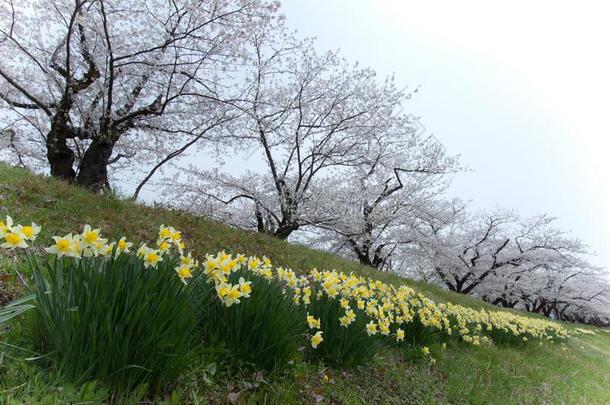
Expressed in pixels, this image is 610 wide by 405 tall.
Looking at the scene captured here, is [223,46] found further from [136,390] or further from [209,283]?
[136,390]

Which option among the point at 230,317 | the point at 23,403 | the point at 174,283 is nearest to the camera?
the point at 23,403

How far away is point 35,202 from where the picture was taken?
17.0 ft

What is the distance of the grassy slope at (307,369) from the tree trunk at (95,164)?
2.26 m

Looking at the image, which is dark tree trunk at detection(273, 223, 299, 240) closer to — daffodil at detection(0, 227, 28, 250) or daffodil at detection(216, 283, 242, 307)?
daffodil at detection(216, 283, 242, 307)

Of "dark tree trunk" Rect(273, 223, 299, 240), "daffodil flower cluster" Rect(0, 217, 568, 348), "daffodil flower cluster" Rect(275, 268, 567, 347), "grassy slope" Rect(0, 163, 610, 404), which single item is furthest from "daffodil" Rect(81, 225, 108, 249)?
"dark tree trunk" Rect(273, 223, 299, 240)

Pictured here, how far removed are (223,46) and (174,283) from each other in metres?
8.25

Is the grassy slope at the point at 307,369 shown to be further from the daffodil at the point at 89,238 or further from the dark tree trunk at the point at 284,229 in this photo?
the dark tree trunk at the point at 284,229

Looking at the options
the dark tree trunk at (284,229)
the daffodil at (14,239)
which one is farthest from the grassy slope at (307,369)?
the dark tree trunk at (284,229)

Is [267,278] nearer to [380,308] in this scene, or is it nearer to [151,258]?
[151,258]

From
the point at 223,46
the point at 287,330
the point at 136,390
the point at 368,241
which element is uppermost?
the point at 223,46

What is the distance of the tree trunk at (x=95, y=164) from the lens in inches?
342

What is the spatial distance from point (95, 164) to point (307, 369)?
324 inches

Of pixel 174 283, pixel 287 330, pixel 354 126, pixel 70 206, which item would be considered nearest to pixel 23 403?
pixel 174 283

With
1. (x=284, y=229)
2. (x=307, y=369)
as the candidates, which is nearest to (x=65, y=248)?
(x=307, y=369)
